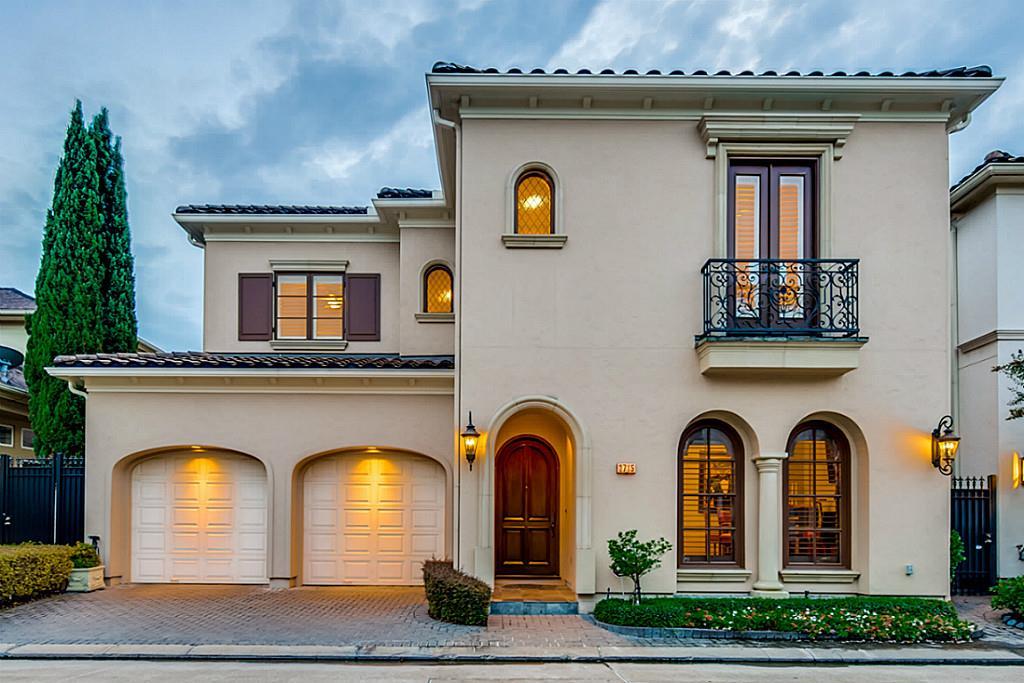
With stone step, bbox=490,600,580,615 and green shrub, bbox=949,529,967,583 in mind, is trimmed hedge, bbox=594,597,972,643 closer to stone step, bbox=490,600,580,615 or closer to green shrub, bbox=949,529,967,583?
stone step, bbox=490,600,580,615

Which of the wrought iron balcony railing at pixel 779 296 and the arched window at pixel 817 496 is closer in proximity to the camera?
the wrought iron balcony railing at pixel 779 296

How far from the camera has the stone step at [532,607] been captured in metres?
9.66

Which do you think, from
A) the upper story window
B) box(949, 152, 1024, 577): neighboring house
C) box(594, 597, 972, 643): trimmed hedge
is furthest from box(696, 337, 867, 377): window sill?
the upper story window

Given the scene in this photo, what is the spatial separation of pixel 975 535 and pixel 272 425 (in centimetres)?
1191

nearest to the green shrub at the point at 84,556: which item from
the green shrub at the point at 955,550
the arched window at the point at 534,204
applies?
the arched window at the point at 534,204

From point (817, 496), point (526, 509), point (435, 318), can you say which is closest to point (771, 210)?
point (817, 496)

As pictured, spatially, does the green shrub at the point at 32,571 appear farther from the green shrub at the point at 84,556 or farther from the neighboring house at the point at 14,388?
the neighboring house at the point at 14,388

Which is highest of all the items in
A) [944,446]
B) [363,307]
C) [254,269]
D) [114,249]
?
[114,249]

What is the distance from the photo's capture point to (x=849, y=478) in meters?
10.1

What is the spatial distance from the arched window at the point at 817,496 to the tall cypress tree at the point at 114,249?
13.6 metres

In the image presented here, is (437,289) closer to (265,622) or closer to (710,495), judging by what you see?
(710,495)

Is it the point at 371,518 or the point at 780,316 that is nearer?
the point at 780,316

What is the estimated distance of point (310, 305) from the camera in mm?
14820

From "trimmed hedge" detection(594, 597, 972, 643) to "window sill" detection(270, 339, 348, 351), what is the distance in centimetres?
800
